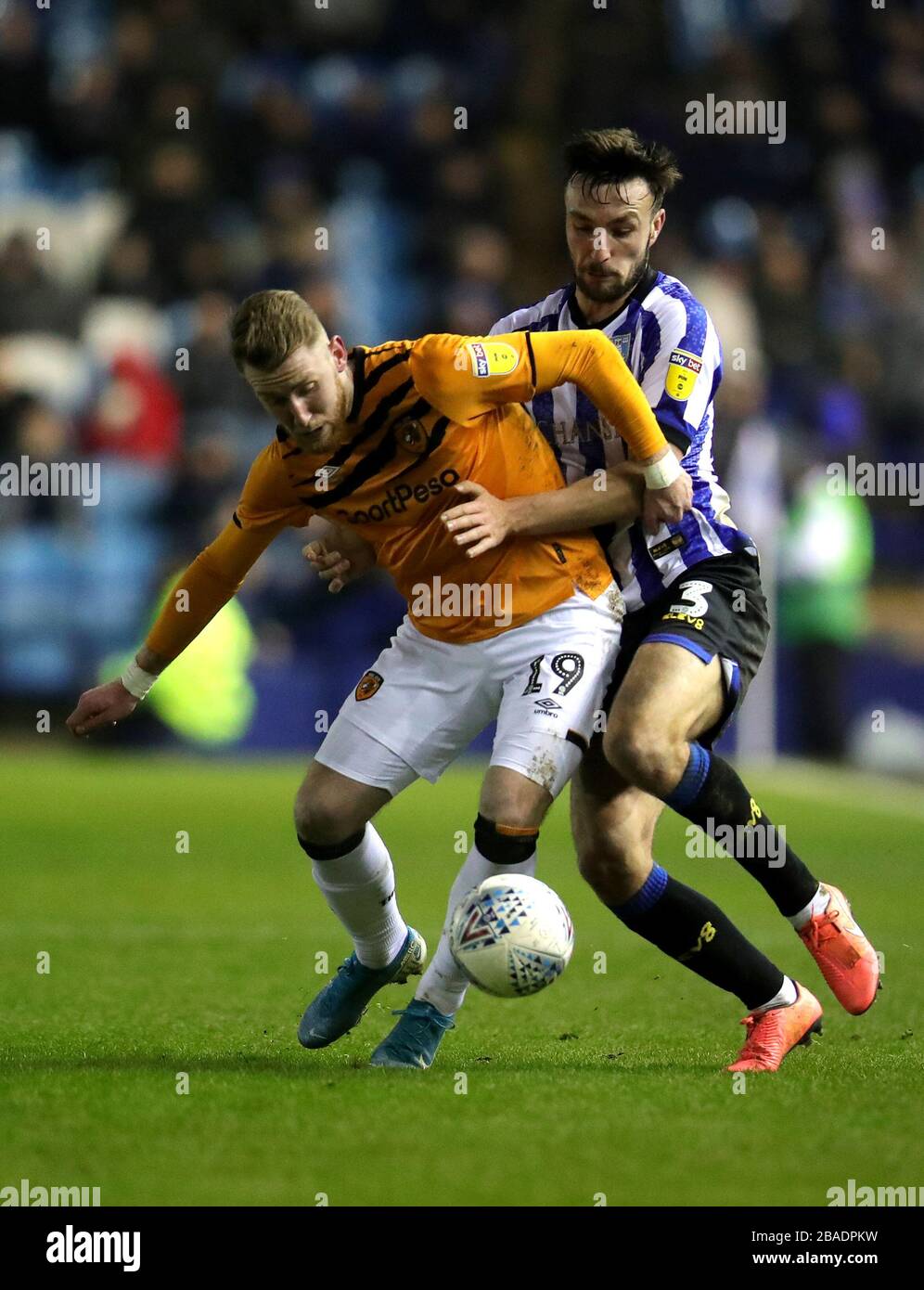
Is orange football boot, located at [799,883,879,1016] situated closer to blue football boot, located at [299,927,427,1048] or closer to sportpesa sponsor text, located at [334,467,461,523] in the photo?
blue football boot, located at [299,927,427,1048]

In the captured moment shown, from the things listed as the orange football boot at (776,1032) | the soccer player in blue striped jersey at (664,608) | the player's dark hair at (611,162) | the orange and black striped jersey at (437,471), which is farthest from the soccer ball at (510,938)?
the player's dark hair at (611,162)

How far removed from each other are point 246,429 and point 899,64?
298 inches

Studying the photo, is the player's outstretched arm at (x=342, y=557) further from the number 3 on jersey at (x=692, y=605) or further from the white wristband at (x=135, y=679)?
the number 3 on jersey at (x=692, y=605)

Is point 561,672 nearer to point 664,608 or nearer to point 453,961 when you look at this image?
point 664,608

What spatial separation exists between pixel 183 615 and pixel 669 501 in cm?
139

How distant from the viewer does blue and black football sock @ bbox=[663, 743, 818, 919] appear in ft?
16.7

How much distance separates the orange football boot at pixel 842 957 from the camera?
5449mm

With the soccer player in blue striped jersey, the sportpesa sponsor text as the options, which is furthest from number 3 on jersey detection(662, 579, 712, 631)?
the sportpesa sponsor text

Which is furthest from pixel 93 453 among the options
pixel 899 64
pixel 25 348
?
pixel 899 64

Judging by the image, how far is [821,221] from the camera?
701 inches

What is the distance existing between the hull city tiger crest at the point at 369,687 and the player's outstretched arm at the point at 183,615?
1.49 ft

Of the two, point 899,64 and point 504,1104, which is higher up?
point 899,64

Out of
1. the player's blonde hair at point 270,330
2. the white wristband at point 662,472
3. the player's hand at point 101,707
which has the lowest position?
the player's hand at point 101,707
